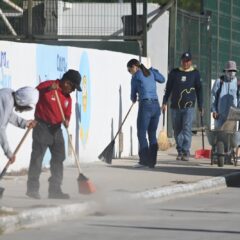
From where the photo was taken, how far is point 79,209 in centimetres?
1184

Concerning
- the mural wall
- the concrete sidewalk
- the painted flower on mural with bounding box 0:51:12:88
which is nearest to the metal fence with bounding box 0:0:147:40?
the mural wall

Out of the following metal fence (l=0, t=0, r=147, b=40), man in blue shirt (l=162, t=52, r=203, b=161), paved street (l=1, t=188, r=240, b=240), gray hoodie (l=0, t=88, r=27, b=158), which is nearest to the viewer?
paved street (l=1, t=188, r=240, b=240)

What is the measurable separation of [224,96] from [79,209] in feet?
25.9

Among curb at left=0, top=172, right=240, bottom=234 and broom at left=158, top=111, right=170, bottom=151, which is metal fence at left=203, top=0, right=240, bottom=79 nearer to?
broom at left=158, top=111, right=170, bottom=151

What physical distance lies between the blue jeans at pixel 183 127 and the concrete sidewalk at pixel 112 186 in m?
0.34

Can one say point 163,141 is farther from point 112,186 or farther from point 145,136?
point 112,186

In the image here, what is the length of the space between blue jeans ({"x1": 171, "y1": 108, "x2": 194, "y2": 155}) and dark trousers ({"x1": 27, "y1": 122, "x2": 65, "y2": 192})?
21.7 feet

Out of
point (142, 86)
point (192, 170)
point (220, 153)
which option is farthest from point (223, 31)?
point (192, 170)

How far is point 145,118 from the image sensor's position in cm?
1739

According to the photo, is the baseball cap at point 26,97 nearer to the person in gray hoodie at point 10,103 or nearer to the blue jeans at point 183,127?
the person in gray hoodie at point 10,103

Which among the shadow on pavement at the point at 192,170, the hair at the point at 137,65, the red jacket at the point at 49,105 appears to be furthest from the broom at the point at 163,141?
the red jacket at the point at 49,105

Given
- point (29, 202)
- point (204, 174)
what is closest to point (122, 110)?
point (204, 174)

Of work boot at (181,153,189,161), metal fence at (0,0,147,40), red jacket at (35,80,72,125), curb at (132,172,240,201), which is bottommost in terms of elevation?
curb at (132,172,240,201)

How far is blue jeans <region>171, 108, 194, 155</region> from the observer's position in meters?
18.9
